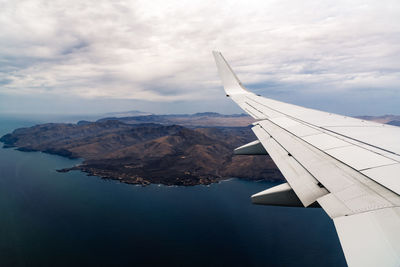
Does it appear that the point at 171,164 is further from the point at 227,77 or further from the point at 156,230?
the point at 227,77

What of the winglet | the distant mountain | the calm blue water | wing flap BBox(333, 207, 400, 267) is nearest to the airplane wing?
wing flap BBox(333, 207, 400, 267)

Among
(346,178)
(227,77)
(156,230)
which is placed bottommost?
(156,230)

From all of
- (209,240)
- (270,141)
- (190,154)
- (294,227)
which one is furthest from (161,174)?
(270,141)

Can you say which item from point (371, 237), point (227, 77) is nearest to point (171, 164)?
point (227, 77)

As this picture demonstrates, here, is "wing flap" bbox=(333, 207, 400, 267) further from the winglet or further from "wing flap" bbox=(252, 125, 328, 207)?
the winglet

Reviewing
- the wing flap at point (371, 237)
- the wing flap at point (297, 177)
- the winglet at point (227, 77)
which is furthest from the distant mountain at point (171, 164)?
the wing flap at point (371, 237)

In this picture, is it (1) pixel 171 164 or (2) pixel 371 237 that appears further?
(1) pixel 171 164

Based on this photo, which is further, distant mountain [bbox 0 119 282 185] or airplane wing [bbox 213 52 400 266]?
distant mountain [bbox 0 119 282 185]
